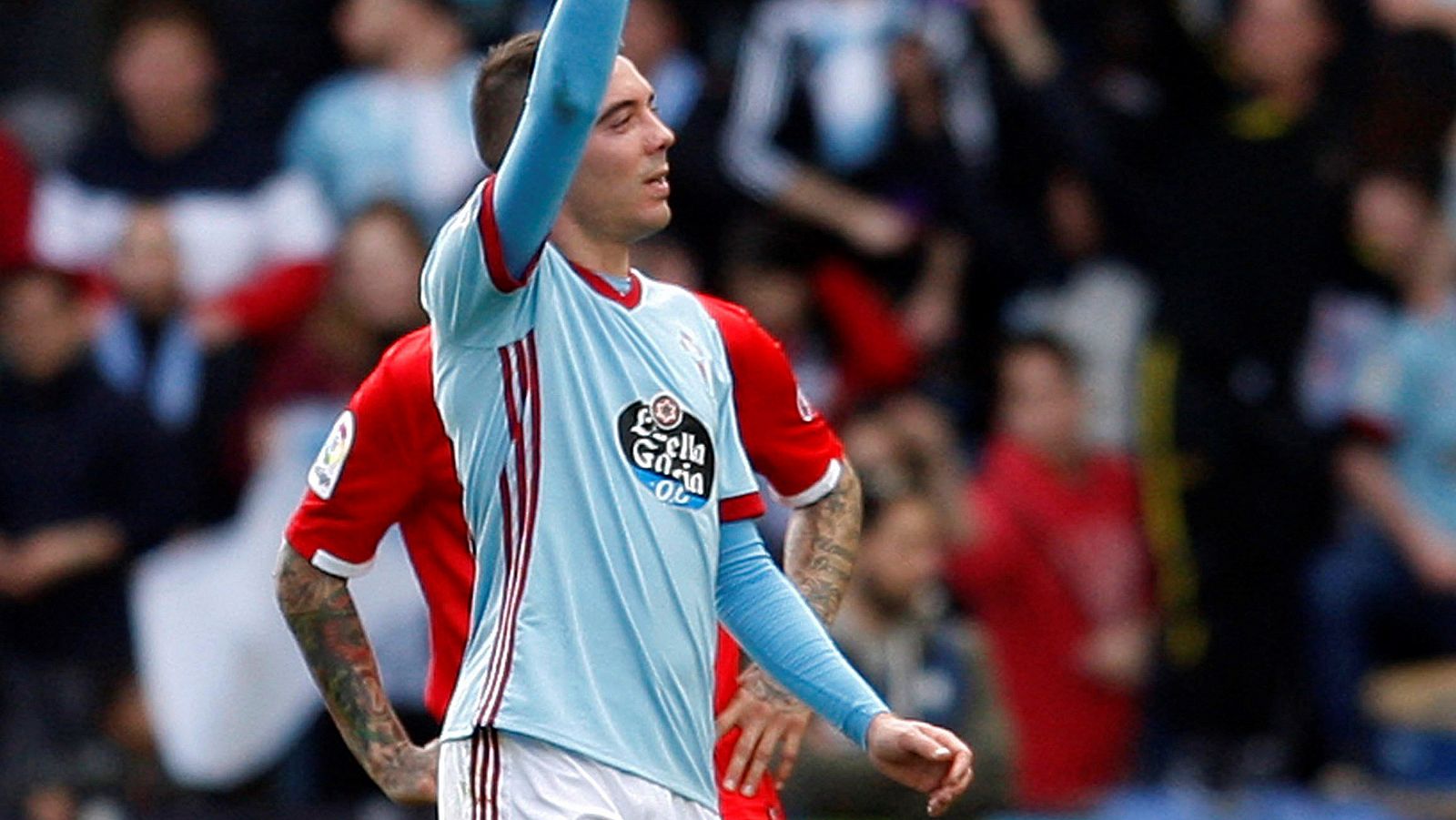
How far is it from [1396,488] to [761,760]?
524cm

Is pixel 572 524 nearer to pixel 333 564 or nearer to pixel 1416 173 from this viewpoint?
pixel 333 564

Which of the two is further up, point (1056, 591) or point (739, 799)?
point (1056, 591)

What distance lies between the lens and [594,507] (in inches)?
183

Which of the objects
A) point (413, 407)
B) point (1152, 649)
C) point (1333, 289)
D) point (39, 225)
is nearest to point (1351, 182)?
point (1333, 289)

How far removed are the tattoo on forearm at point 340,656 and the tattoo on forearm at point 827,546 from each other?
0.79m

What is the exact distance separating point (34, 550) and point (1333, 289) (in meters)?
4.48

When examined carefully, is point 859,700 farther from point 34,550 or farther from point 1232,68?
point 1232,68

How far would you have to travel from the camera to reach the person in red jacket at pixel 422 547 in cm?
507

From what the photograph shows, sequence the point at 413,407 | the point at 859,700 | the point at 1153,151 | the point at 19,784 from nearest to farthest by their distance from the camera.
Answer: the point at 859,700 → the point at 413,407 → the point at 19,784 → the point at 1153,151

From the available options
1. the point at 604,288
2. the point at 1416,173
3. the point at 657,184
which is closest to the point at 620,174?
the point at 657,184

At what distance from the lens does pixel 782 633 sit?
4871 millimetres

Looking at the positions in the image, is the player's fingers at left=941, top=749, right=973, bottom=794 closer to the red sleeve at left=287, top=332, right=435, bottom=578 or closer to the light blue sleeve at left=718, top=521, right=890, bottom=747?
the light blue sleeve at left=718, top=521, right=890, bottom=747

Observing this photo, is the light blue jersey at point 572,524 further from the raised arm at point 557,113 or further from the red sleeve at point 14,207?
the red sleeve at point 14,207

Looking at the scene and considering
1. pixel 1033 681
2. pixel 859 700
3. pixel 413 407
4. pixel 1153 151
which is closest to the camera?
pixel 859 700
